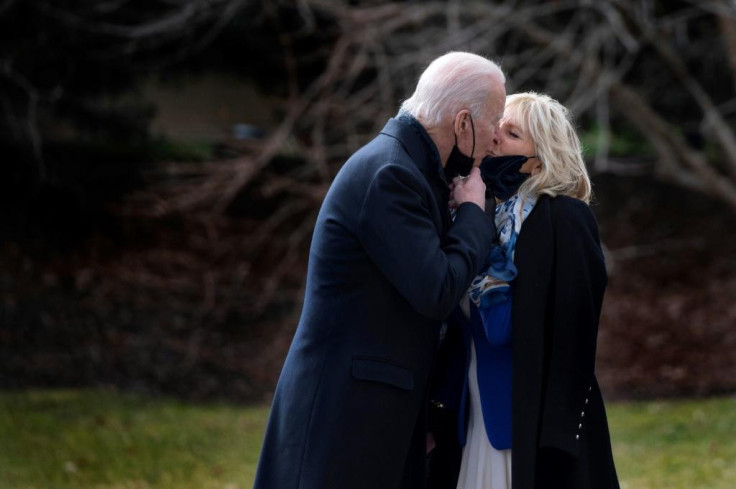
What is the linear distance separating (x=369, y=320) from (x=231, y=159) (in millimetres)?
7006

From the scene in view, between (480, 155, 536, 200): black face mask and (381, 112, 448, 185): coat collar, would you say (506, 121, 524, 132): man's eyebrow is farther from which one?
(381, 112, 448, 185): coat collar

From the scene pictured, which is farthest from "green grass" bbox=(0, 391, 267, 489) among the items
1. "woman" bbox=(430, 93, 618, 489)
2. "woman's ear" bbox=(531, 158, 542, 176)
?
"woman's ear" bbox=(531, 158, 542, 176)

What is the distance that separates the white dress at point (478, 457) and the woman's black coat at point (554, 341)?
11 centimetres

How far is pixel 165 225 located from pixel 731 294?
26.0 feet

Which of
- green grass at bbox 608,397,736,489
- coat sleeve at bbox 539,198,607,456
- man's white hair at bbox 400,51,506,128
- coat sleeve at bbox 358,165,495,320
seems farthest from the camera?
green grass at bbox 608,397,736,489

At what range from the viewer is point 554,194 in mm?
3037

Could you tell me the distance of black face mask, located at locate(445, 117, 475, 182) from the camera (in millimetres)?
2979

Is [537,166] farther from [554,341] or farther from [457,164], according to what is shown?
[554,341]

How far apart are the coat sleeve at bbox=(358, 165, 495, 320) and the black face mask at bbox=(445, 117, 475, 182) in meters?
0.22

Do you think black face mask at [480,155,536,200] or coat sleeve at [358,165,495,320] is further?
black face mask at [480,155,536,200]

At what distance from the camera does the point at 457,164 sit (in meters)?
3.01

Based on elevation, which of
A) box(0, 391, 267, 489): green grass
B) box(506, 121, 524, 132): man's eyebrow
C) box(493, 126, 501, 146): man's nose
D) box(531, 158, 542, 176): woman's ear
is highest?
box(506, 121, 524, 132): man's eyebrow

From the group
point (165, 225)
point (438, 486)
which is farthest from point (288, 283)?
point (438, 486)

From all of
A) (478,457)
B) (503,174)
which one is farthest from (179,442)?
(503,174)
